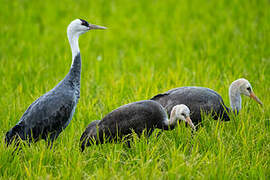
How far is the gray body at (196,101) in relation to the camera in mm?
4547

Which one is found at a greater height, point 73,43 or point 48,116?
point 73,43

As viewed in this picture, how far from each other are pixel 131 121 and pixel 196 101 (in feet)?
2.77

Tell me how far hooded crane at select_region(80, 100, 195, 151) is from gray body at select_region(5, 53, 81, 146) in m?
0.30

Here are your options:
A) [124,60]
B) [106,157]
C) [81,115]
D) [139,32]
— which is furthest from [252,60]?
[106,157]

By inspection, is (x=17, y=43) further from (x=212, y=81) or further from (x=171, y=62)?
(x=212, y=81)

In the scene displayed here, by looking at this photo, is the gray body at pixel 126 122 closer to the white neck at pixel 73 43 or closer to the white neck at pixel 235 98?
the white neck at pixel 73 43

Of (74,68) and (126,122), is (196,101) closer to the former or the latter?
(126,122)

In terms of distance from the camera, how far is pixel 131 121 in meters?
4.14

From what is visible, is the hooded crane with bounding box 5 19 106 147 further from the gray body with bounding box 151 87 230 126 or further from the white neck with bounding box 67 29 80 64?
the gray body with bounding box 151 87 230 126

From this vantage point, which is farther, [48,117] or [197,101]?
[197,101]

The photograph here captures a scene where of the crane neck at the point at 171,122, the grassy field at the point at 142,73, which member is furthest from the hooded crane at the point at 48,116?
the crane neck at the point at 171,122

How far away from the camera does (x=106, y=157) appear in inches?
158

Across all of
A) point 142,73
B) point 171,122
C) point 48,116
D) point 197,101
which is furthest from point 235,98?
point 48,116

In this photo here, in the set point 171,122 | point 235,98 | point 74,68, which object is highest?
point 74,68
